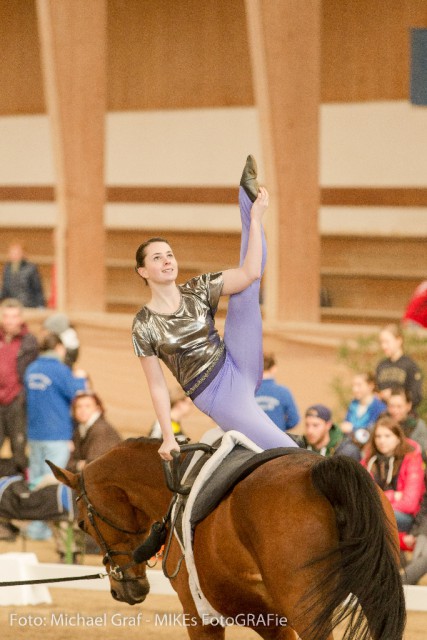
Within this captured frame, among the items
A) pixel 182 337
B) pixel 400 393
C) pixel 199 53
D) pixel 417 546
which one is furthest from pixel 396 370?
pixel 199 53

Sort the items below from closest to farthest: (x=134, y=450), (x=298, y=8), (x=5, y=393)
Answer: (x=134, y=450) < (x=5, y=393) < (x=298, y=8)

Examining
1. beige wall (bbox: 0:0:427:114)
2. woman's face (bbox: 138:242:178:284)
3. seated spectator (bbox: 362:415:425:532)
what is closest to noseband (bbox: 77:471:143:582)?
woman's face (bbox: 138:242:178:284)

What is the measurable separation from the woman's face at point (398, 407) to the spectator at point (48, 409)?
2.31 meters

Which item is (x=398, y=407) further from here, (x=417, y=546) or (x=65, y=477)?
(x=65, y=477)

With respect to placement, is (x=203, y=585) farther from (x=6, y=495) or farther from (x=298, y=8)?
(x=298, y=8)

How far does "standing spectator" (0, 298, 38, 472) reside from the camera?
970 cm

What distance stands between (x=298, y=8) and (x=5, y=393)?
4.41 m

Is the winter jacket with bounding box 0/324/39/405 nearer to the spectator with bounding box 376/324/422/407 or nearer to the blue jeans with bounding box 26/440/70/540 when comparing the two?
the blue jeans with bounding box 26/440/70/540

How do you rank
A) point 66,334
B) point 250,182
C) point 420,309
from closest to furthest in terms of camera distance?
point 250,182 → point 420,309 → point 66,334

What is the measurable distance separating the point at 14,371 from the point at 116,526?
16.0ft

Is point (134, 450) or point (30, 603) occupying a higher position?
point (134, 450)

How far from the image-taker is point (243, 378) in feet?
15.0

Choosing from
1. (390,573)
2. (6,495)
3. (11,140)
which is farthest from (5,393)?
(11,140)

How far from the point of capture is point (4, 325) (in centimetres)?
1001
